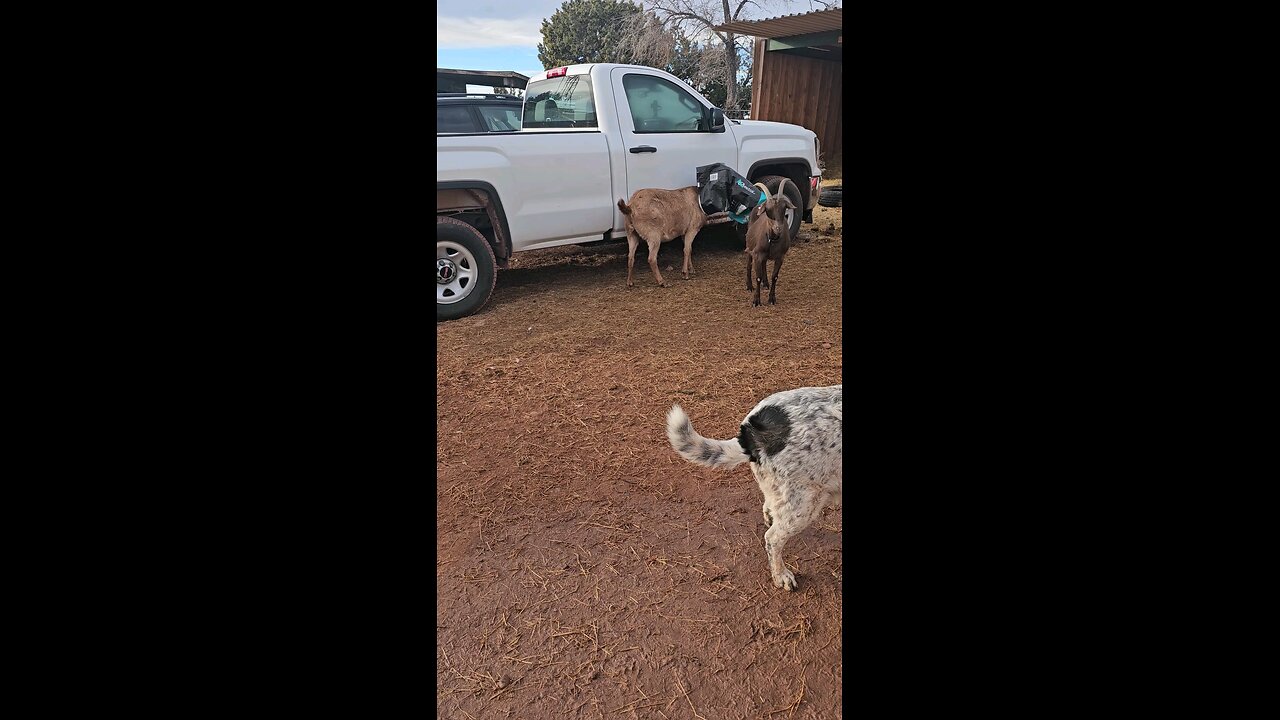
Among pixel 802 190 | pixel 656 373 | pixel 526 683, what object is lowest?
pixel 526 683

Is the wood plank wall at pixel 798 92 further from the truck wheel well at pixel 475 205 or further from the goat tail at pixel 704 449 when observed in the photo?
the goat tail at pixel 704 449

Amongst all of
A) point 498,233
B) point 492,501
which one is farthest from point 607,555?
point 498,233

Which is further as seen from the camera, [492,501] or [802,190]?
[802,190]

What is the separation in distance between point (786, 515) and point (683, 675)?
68 centimetres

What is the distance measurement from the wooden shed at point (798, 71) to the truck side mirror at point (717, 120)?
637cm

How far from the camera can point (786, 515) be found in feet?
8.59

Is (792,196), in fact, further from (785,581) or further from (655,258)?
(785,581)

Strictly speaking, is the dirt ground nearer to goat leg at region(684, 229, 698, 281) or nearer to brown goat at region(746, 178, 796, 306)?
brown goat at region(746, 178, 796, 306)

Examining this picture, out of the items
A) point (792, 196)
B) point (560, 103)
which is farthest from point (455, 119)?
point (792, 196)

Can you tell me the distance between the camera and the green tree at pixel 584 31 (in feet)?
81.3

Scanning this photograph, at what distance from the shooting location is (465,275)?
6.20 m

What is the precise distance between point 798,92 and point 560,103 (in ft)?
27.1

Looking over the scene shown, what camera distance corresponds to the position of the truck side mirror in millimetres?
7332
